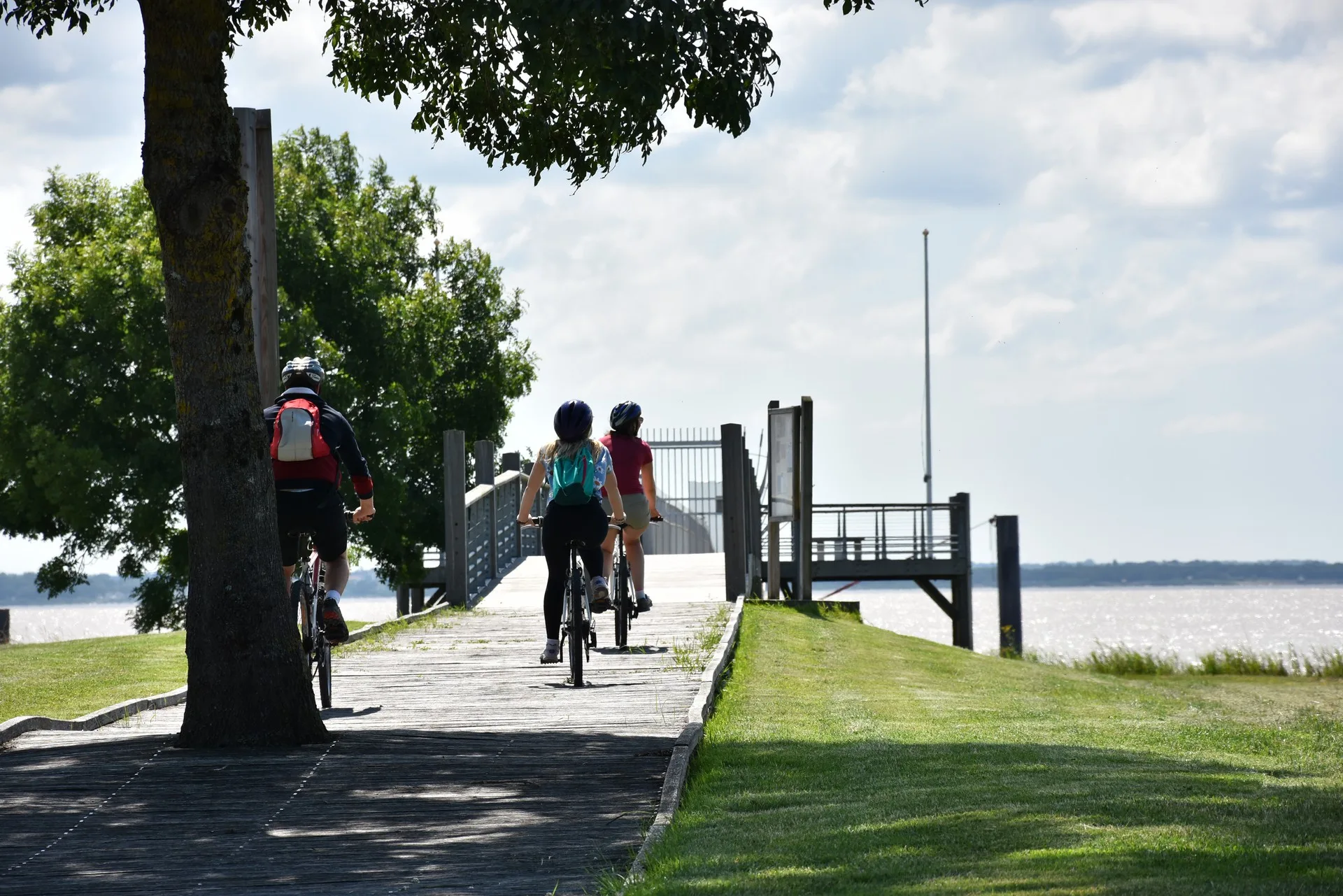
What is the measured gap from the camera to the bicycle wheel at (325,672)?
9.49m

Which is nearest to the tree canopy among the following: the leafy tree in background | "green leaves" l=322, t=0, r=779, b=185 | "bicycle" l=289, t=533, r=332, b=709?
"green leaves" l=322, t=0, r=779, b=185

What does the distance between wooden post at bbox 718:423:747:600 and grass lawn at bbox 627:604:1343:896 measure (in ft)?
19.4

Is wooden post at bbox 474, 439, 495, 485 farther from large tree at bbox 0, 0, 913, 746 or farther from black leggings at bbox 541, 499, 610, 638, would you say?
large tree at bbox 0, 0, 913, 746

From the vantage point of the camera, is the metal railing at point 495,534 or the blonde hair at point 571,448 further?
the metal railing at point 495,534

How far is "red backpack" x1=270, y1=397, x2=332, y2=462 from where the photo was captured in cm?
894

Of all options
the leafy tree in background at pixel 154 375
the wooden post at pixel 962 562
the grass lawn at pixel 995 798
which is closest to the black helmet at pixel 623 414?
the grass lawn at pixel 995 798

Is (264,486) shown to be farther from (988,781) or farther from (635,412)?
(635,412)

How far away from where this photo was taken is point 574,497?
1042cm

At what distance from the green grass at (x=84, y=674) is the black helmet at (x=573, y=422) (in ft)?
11.3

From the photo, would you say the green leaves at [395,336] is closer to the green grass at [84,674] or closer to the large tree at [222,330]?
the green grass at [84,674]

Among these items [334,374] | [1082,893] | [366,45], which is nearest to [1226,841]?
[1082,893]

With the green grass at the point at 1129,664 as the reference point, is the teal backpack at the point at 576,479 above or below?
above

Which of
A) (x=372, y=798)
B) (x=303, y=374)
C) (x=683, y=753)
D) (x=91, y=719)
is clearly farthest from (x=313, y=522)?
(x=683, y=753)

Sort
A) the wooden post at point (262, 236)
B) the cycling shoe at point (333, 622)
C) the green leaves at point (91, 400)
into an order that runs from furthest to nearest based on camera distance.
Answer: the green leaves at point (91, 400)
the wooden post at point (262, 236)
the cycling shoe at point (333, 622)
